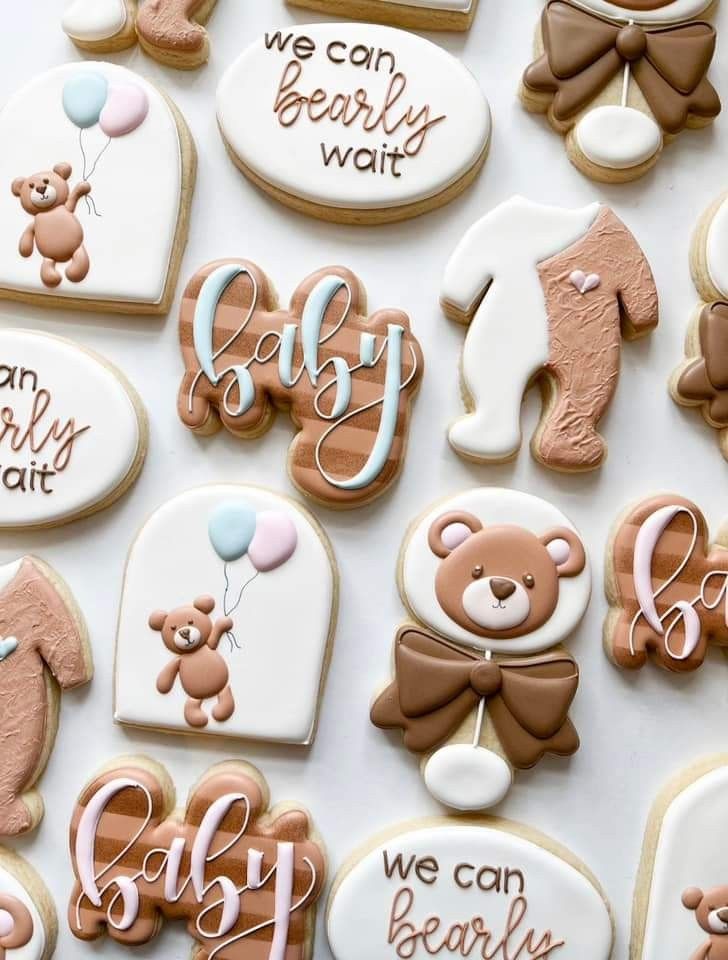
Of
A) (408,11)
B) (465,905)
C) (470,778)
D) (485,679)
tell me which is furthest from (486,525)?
(408,11)

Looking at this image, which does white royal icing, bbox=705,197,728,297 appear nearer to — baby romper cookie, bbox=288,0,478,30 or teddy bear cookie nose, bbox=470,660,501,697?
baby romper cookie, bbox=288,0,478,30

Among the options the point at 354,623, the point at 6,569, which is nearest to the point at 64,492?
the point at 6,569

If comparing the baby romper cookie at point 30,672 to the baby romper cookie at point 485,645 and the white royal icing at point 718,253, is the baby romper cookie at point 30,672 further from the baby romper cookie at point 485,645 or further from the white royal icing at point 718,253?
the white royal icing at point 718,253

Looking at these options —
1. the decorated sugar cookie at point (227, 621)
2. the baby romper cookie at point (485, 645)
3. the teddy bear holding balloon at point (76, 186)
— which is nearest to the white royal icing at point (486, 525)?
the baby romper cookie at point (485, 645)

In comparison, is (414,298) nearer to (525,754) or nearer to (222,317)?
(222,317)

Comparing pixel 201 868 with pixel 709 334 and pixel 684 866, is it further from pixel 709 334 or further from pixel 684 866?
pixel 709 334

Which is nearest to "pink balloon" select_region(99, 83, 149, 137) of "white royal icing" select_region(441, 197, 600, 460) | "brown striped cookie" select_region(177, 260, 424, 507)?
"brown striped cookie" select_region(177, 260, 424, 507)
